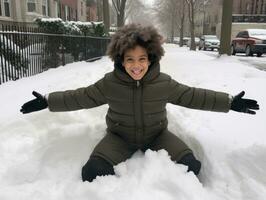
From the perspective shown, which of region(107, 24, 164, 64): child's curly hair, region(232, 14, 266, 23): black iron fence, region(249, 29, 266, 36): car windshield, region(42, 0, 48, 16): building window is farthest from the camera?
region(232, 14, 266, 23): black iron fence

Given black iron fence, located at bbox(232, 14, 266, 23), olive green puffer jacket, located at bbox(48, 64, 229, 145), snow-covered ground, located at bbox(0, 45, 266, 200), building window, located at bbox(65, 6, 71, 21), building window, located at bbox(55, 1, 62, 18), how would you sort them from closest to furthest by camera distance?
snow-covered ground, located at bbox(0, 45, 266, 200) < olive green puffer jacket, located at bbox(48, 64, 229, 145) < building window, located at bbox(55, 1, 62, 18) < building window, located at bbox(65, 6, 71, 21) < black iron fence, located at bbox(232, 14, 266, 23)

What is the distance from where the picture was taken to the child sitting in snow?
10.4 feet

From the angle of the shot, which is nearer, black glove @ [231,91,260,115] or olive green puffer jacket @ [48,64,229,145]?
olive green puffer jacket @ [48,64,229,145]

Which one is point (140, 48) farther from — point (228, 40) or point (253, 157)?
Answer: point (228, 40)

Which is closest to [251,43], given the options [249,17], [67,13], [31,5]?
[31,5]

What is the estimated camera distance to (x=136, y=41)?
3188 millimetres

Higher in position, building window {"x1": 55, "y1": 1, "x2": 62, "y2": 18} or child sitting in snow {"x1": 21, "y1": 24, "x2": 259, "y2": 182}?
building window {"x1": 55, "y1": 1, "x2": 62, "y2": 18}

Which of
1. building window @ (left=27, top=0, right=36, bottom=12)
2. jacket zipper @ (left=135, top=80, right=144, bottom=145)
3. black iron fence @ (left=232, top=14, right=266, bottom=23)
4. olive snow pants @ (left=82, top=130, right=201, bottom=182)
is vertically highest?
building window @ (left=27, top=0, right=36, bottom=12)

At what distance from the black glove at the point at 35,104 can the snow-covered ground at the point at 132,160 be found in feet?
1.49

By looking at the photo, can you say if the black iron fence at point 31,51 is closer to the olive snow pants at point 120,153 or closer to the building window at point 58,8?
the olive snow pants at point 120,153

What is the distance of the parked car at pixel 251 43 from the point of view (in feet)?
68.2

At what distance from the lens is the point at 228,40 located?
13.7 metres

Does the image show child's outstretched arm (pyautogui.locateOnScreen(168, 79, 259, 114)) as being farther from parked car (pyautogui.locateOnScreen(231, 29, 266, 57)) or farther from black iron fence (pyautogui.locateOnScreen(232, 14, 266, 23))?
black iron fence (pyautogui.locateOnScreen(232, 14, 266, 23))

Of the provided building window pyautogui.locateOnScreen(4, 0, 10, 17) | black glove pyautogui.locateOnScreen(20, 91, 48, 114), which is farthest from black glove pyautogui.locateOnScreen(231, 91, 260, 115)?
building window pyautogui.locateOnScreen(4, 0, 10, 17)
